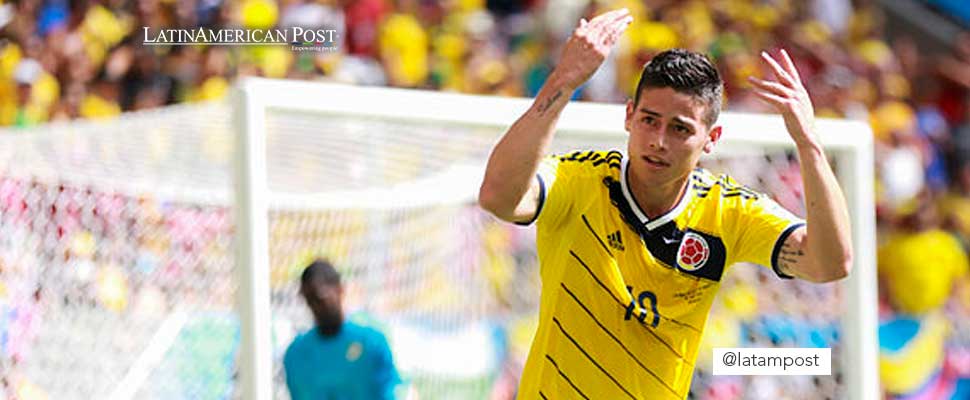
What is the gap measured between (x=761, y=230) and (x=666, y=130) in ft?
1.80

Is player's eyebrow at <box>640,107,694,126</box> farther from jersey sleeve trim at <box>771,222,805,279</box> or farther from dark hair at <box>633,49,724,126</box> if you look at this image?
jersey sleeve trim at <box>771,222,805,279</box>

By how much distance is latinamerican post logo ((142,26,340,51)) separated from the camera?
38.8 ft

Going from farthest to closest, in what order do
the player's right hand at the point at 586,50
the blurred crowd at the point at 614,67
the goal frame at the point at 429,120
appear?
the blurred crowd at the point at 614,67, the goal frame at the point at 429,120, the player's right hand at the point at 586,50

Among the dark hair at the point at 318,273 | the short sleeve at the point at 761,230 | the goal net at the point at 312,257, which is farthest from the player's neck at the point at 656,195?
the dark hair at the point at 318,273

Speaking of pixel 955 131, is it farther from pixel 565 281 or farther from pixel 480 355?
pixel 565 281

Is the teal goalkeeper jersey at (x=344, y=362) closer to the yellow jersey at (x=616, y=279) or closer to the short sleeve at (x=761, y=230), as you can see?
the yellow jersey at (x=616, y=279)

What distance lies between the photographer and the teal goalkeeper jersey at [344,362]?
7066 mm

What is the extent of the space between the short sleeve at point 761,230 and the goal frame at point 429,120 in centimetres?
177

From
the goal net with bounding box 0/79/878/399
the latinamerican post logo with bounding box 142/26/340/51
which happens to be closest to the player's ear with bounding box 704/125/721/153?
the goal net with bounding box 0/79/878/399

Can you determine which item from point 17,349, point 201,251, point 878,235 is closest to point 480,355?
point 201,251

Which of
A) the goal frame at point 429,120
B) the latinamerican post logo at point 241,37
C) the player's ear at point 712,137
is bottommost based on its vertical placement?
the latinamerican post logo at point 241,37

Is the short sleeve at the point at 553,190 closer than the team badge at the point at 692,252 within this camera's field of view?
Yes

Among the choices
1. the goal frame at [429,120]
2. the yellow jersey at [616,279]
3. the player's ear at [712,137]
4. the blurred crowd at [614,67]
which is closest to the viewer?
the player's ear at [712,137]

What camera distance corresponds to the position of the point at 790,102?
409 centimetres
